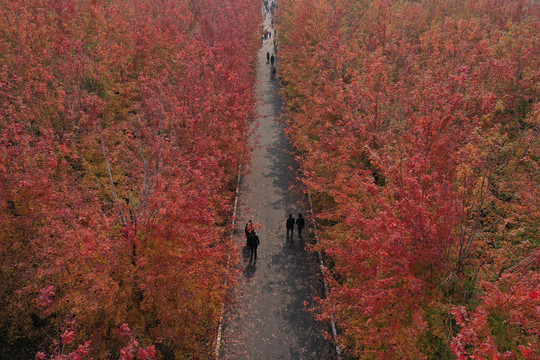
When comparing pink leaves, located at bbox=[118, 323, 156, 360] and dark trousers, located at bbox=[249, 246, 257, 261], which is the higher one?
dark trousers, located at bbox=[249, 246, 257, 261]

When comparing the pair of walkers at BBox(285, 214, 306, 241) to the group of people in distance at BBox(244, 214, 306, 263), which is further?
the pair of walkers at BBox(285, 214, 306, 241)

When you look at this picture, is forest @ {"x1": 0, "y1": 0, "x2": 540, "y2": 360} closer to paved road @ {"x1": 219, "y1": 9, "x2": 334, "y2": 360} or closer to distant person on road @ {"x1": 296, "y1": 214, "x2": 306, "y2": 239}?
paved road @ {"x1": 219, "y1": 9, "x2": 334, "y2": 360}

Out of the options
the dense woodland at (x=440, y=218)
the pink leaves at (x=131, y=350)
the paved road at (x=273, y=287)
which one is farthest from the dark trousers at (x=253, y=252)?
the pink leaves at (x=131, y=350)

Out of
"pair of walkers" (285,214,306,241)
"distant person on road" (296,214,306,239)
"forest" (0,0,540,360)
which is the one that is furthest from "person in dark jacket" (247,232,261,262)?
"distant person on road" (296,214,306,239)

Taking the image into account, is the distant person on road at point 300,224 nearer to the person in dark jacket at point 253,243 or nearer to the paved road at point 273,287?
the paved road at point 273,287

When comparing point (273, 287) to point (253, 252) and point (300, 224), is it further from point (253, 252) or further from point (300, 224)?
point (300, 224)

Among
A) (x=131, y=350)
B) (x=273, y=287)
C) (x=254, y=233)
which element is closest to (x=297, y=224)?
(x=254, y=233)

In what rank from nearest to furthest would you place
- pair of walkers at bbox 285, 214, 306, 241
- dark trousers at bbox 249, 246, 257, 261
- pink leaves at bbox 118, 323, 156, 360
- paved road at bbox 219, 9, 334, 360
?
1. pink leaves at bbox 118, 323, 156, 360
2. paved road at bbox 219, 9, 334, 360
3. dark trousers at bbox 249, 246, 257, 261
4. pair of walkers at bbox 285, 214, 306, 241
